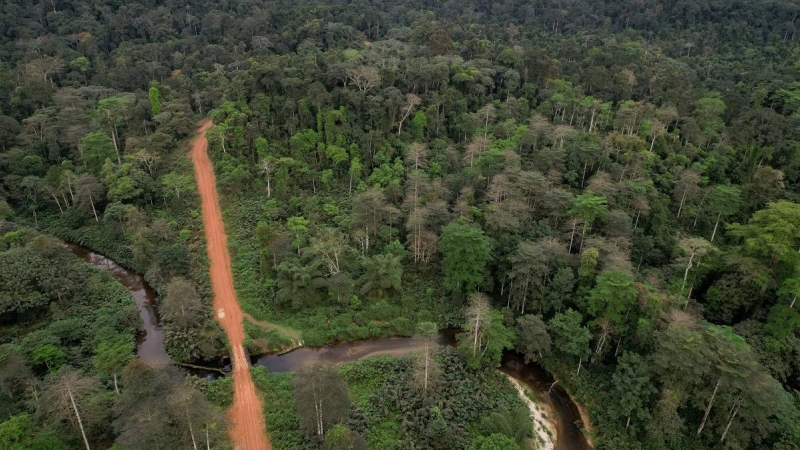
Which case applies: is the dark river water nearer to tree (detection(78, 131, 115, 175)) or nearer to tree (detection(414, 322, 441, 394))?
tree (detection(78, 131, 115, 175))

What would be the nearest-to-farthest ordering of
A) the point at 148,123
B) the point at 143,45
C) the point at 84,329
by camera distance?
the point at 84,329 < the point at 148,123 < the point at 143,45

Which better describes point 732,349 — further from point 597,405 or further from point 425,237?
point 425,237

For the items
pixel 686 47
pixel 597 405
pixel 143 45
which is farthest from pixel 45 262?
pixel 686 47

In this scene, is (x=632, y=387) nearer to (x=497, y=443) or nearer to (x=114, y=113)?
(x=497, y=443)

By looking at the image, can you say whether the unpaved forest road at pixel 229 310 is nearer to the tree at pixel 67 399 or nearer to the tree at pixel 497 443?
the tree at pixel 67 399

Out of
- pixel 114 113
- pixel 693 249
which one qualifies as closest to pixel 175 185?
pixel 114 113

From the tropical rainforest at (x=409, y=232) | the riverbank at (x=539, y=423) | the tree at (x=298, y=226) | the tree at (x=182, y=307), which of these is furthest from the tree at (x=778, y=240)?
the tree at (x=182, y=307)
